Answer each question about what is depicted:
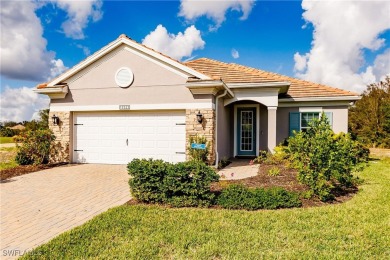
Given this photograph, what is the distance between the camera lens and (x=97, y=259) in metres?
3.55

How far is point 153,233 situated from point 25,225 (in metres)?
2.57

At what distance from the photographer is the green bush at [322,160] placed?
20.1ft

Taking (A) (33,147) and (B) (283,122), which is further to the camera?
(B) (283,122)

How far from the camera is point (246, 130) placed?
14516 millimetres

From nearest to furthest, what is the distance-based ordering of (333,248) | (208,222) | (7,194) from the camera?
(333,248), (208,222), (7,194)

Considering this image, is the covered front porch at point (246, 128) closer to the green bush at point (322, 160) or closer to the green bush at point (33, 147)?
the green bush at point (322, 160)

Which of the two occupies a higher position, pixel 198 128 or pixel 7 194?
pixel 198 128

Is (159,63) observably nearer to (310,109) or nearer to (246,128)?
(246,128)

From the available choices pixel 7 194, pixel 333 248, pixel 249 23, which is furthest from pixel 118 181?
pixel 249 23

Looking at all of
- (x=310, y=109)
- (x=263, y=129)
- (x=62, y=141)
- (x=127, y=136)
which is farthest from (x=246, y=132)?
(x=62, y=141)

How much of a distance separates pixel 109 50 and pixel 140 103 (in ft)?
8.73

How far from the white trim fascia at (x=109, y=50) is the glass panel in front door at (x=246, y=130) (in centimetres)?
492

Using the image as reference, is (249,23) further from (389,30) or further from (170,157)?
(170,157)

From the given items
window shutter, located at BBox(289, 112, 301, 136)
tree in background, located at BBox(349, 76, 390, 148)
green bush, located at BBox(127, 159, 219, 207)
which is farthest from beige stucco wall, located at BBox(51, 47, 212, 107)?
tree in background, located at BBox(349, 76, 390, 148)
